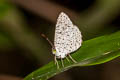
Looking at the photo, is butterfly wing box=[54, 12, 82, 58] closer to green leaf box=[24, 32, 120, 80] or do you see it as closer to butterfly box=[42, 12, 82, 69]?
butterfly box=[42, 12, 82, 69]

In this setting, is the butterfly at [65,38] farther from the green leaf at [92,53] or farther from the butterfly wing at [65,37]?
the green leaf at [92,53]

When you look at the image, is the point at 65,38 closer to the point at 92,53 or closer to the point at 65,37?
the point at 65,37

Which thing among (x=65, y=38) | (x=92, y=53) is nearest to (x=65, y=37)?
(x=65, y=38)

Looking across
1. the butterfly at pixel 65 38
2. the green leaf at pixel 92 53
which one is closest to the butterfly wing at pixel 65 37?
the butterfly at pixel 65 38

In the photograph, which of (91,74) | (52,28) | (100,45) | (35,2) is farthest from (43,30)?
(100,45)

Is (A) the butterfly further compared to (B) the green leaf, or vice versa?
(A) the butterfly

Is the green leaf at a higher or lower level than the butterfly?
lower

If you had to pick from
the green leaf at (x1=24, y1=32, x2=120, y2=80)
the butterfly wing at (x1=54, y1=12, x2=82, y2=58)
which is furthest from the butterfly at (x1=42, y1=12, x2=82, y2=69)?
the green leaf at (x1=24, y1=32, x2=120, y2=80)
